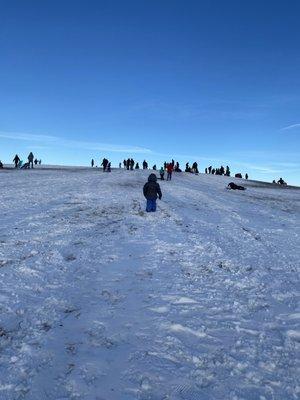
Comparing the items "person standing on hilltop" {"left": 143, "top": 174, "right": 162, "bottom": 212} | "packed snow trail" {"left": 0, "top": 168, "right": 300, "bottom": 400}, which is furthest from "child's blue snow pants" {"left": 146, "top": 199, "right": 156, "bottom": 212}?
"packed snow trail" {"left": 0, "top": 168, "right": 300, "bottom": 400}

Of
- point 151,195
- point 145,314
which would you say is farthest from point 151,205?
point 145,314

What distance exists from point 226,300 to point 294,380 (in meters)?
3.21

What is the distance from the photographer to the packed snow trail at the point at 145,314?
20.3ft

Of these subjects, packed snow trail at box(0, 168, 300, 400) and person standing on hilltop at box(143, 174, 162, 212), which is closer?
packed snow trail at box(0, 168, 300, 400)

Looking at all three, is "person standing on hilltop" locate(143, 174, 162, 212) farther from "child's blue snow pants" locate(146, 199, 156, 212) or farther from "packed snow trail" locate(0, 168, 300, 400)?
"packed snow trail" locate(0, 168, 300, 400)

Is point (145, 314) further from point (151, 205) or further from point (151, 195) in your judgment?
point (151, 195)

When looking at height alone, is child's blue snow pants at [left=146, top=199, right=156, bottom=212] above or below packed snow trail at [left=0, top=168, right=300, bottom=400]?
above

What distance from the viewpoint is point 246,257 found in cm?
1380

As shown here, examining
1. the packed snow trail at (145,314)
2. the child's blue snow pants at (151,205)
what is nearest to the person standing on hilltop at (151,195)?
the child's blue snow pants at (151,205)

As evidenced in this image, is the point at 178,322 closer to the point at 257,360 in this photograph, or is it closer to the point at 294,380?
the point at 257,360

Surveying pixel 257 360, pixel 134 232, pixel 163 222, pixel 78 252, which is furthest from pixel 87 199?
pixel 257 360

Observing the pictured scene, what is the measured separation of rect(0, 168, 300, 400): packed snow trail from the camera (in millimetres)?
6180

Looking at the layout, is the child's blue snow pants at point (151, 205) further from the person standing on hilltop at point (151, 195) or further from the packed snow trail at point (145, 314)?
the packed snow trail at point (145, 314)

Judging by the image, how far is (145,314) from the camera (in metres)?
8.45
